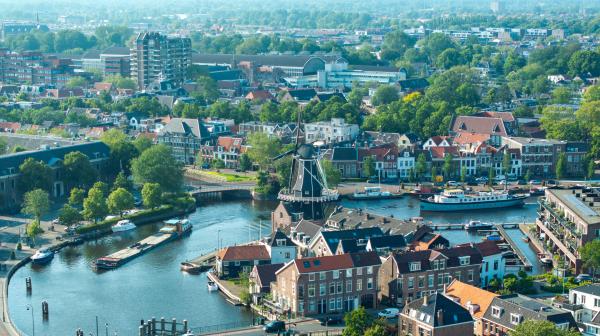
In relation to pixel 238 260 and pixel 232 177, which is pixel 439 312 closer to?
pixel 238 260

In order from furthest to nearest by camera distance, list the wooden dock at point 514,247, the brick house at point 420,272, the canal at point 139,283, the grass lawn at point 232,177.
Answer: the grass lawn at point 232,177, the wooden dock at point 514,247, the brick house at point 420,272, the canal at point 139,283

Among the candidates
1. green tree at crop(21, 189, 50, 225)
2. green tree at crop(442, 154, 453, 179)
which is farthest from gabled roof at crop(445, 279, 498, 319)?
green tree at crop(442, 154, 453, 179)

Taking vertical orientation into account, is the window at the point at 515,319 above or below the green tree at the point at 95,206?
below

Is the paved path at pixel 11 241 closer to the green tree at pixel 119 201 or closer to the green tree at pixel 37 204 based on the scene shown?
the green tree at pixel 37 204

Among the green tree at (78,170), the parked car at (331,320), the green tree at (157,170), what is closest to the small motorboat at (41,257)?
the green tree at (157,170)

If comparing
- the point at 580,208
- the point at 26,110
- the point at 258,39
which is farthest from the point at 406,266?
the point at 258,39

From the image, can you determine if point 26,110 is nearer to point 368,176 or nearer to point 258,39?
point 368,176
